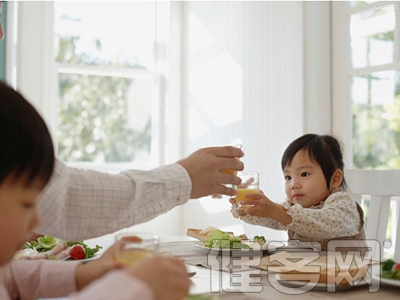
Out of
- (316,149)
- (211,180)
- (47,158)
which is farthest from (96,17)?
(47,158)

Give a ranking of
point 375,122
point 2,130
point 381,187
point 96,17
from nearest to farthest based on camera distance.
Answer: point 2,130 < point 381,187 < point 375,122 < point 96,17

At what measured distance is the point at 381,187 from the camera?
1.95m

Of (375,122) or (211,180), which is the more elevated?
(375,122)

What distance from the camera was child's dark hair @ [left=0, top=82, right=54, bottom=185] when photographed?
2.51ft

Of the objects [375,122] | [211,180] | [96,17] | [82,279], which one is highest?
[96,17]

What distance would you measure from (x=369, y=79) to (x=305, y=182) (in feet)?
4.98

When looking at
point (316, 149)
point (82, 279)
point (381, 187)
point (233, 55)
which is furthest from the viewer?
point (233, 55)

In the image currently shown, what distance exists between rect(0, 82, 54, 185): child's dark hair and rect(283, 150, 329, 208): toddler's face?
1.37 meters

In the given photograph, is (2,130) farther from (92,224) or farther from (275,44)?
(275,44)

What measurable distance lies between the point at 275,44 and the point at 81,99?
164cm

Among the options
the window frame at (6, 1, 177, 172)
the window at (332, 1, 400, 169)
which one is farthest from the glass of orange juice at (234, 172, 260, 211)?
the window frame at (6, 1, 177, 172)

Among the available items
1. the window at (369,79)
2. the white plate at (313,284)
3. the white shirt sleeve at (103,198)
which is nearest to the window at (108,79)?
the window at (369,79)

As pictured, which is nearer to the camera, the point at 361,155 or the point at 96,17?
the point at 361,155

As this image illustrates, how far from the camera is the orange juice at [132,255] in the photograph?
85cm
